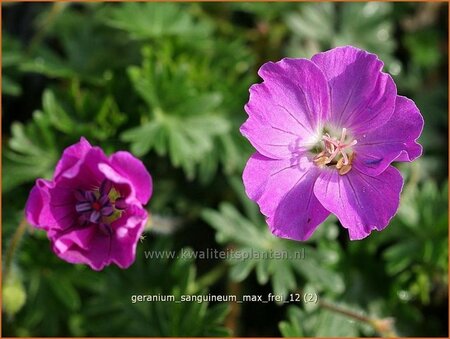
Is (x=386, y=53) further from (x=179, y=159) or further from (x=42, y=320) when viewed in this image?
(x=42, y=320)

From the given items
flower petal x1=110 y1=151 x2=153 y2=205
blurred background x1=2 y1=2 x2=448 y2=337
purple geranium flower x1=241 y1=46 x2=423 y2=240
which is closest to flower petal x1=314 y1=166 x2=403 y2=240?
purple geranium flower x1=241 y1=46 x2=423 y2=240

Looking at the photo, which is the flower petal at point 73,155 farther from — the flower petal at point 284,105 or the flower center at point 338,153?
the flower center at point 338,153

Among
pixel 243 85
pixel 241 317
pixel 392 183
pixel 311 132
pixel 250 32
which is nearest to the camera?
pixel 392 183

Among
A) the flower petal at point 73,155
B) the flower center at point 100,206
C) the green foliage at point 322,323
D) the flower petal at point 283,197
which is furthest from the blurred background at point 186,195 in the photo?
the flower petal at point 283,197

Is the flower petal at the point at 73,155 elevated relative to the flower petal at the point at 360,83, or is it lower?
lower

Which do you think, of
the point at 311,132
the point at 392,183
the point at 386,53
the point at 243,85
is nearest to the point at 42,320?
the point at 243,85

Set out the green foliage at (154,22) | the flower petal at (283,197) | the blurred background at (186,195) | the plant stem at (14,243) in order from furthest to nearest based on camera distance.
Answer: the green foliage at (154,22), the blurred background at (186,195), the plant stem at (14,243), the flower petal at (283,197)
